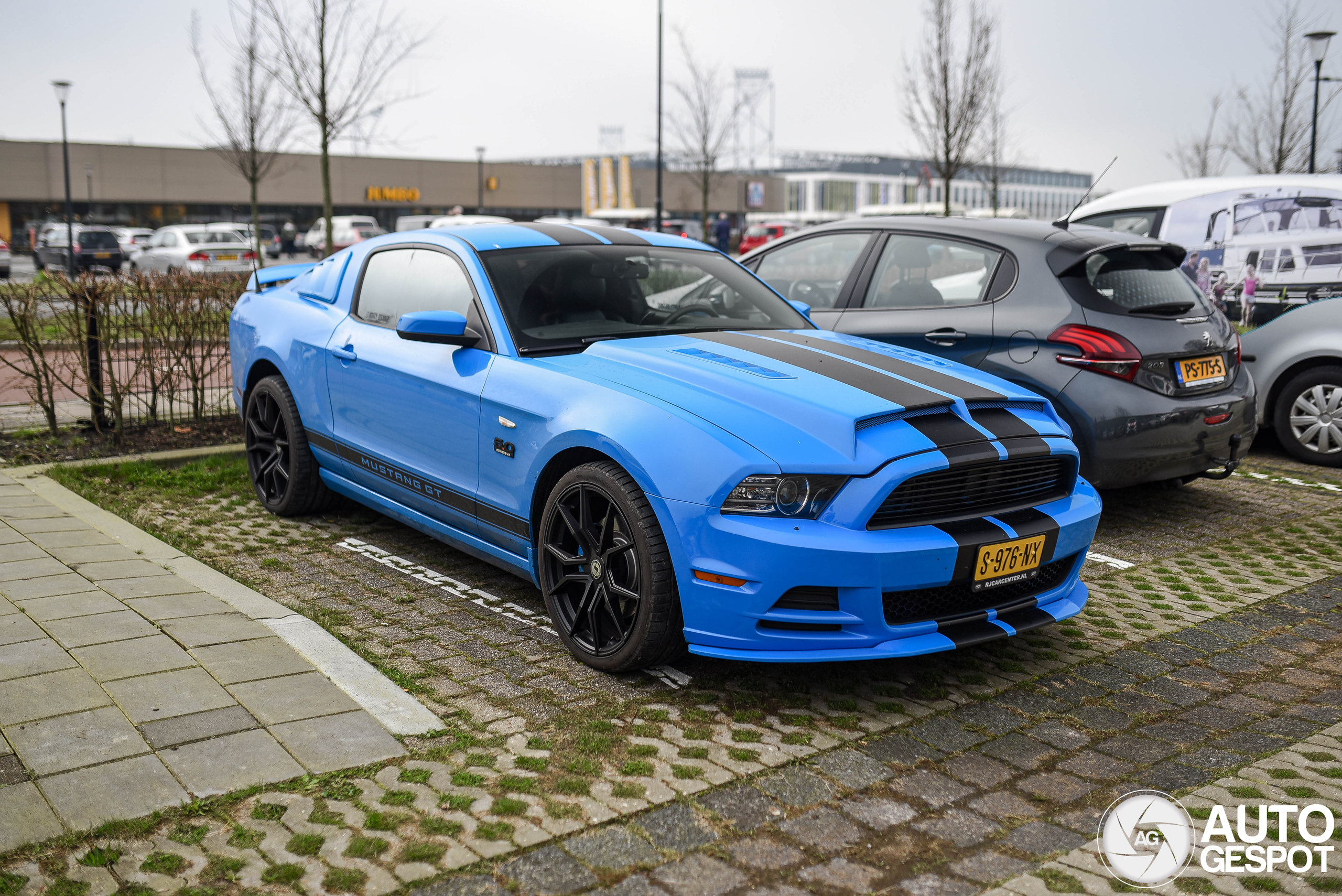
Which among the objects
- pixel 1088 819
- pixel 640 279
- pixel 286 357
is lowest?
pixel 1088 819

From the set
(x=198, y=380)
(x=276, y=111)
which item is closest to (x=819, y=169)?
(x=276, y=111)

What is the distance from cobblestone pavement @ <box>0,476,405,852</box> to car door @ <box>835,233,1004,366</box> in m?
3.74

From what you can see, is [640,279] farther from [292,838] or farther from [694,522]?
[292,838]

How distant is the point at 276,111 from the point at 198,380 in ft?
67.0

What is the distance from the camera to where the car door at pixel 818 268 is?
6781 millimetres

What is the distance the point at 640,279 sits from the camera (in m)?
4.96

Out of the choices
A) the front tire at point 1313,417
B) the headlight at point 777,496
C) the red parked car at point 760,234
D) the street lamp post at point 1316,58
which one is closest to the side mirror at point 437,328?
the headlight at point 777,496

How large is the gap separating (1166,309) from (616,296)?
10.3 feet

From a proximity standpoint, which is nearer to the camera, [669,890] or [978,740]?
[669,890]

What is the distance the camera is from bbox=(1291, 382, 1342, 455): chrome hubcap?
759 cm

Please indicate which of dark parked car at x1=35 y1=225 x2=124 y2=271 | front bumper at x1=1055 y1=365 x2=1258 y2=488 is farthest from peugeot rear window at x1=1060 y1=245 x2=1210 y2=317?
dark parked car at x1=35 y1=225 x2=124 y2=271

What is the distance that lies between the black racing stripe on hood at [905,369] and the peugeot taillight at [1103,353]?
1653mm

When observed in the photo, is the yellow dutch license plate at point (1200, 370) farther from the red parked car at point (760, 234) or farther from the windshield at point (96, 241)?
the windshield at point (96, 241)

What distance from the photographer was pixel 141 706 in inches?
137
